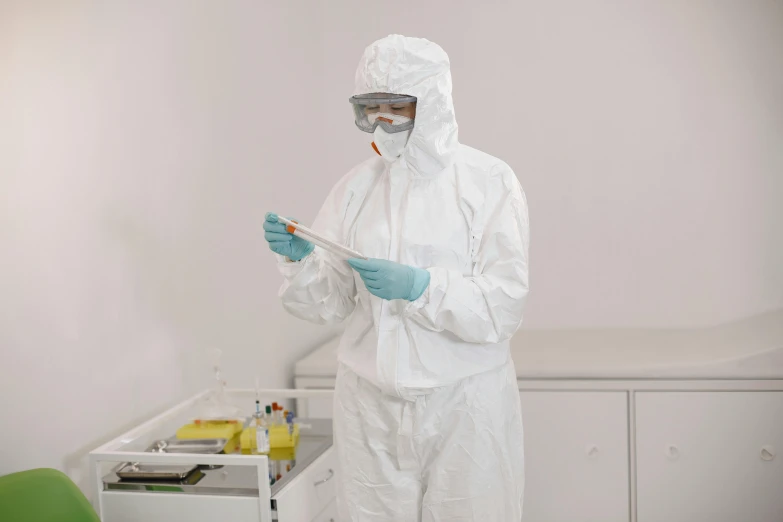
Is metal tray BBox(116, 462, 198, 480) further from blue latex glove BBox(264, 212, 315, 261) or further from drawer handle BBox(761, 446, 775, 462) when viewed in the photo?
drawer handle BBox(761, 446, 775, 462)

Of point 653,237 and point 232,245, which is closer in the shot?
point 232,245

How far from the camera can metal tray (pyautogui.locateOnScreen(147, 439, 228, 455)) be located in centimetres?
Result: 192

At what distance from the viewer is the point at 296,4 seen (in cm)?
310

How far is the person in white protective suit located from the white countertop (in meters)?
1.04

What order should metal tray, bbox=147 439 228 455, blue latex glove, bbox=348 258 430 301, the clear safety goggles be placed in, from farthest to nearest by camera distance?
metal tray, bbox=147 439 228 455 < the clear safety goggles < blue latex glove, bbox=348 258 430 301

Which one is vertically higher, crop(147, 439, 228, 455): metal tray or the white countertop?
the white countertop

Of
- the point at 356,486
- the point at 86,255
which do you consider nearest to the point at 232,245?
the point at 86,255

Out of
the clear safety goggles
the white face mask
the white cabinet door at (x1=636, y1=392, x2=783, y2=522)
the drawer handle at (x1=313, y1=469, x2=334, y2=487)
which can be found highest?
the clear safety goggles

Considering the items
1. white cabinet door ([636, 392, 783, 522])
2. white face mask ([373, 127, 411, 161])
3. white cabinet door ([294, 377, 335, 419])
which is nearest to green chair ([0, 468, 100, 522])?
white face mask ([373, 127, 411, 161])

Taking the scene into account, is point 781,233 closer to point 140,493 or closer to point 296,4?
point 296,4

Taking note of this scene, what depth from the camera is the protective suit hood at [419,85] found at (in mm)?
1559

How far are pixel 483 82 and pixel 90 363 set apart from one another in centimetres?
217

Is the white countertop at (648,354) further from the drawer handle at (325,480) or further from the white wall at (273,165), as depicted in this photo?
the drawer handle at (325,480)

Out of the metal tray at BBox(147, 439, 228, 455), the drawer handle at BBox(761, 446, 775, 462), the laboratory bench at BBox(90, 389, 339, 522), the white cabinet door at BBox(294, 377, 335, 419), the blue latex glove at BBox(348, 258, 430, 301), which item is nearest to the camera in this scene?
the blue latex glove at BBox(348, 258, 430, 301)
